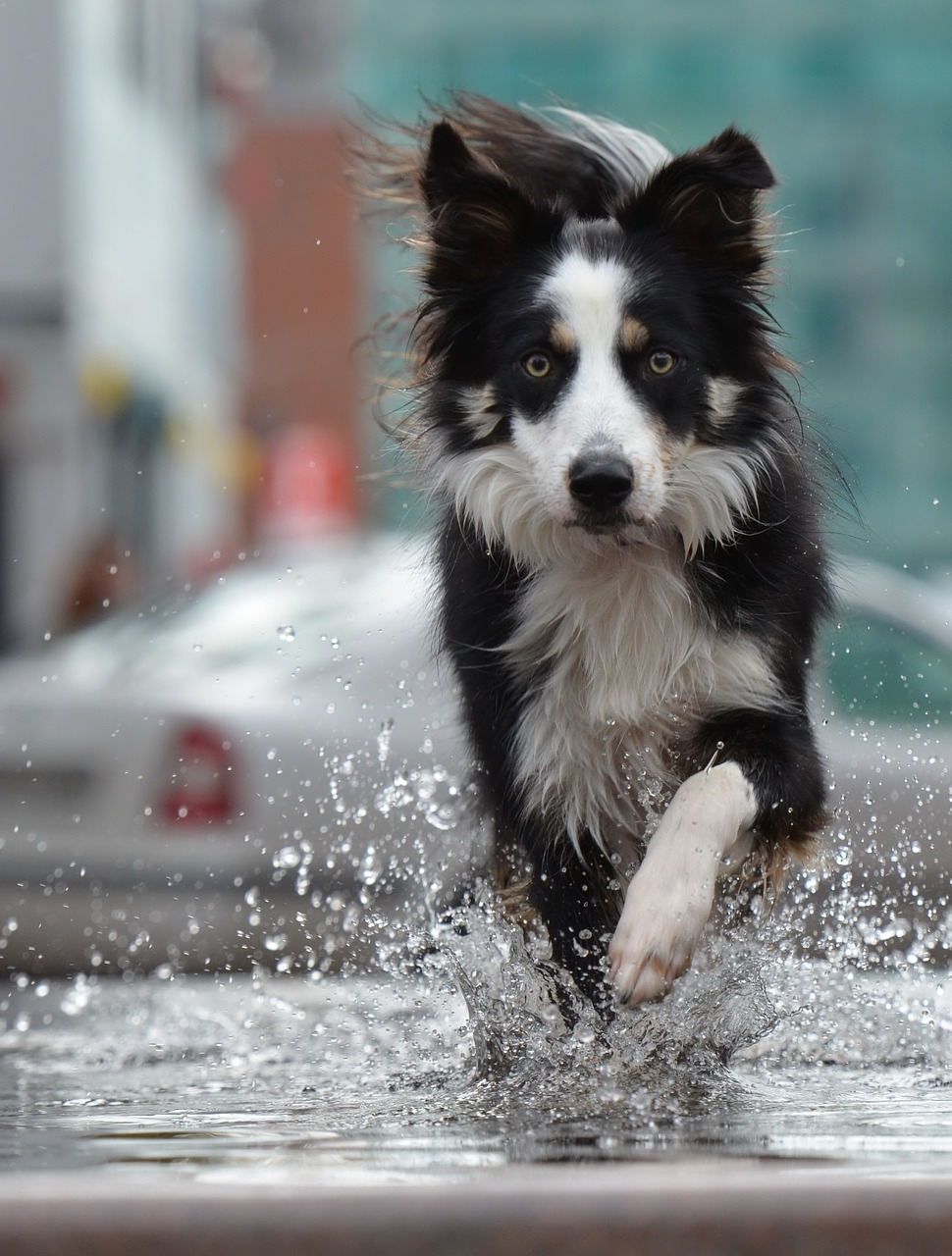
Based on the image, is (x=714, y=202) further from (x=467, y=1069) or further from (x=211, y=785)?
(x=211, y=785)

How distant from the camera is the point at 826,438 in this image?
3.95 m

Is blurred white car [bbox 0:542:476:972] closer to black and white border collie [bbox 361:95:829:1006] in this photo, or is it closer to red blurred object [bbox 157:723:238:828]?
red blurred object [bbox 157:723:238:828]

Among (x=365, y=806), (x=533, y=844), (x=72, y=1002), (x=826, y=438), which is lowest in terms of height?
(x=72, y=1002)

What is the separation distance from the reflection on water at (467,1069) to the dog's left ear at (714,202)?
4.43 ft

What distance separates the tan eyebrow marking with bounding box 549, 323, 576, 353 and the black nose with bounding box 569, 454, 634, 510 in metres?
0.25

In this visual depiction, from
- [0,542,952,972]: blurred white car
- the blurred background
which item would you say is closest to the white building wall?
the blurred background

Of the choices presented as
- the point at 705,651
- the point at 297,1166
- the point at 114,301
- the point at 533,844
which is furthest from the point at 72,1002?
the point at 114,301

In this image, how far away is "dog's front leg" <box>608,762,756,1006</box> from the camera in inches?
120

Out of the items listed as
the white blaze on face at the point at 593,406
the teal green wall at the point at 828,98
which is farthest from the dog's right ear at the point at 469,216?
the teal green wall at the point at 828,98

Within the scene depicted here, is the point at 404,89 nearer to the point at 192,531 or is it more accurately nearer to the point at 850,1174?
the point at 192,531

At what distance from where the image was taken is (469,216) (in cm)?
371

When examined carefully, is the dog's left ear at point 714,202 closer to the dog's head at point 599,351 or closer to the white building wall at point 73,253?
the dog's head at point 599,351

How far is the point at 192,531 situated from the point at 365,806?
2085 centimetres

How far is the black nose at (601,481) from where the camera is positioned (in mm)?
3324
